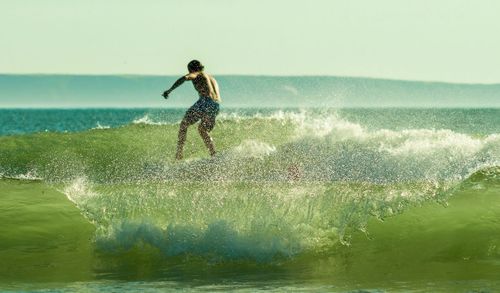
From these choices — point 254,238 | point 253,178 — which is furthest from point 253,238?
point 253,178

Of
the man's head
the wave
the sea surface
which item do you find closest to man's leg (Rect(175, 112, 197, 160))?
the wave

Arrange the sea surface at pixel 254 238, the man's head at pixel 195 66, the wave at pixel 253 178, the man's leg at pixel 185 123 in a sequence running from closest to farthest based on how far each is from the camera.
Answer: the sea surface at pixel 254 238 → the wave at pixel 253 178 → the man's head at pixel 195 66 → the man's leg at pixel 185 123

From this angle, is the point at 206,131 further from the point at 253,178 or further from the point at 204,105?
the point at 253,178

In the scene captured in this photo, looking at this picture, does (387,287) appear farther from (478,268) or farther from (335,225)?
(335,225)

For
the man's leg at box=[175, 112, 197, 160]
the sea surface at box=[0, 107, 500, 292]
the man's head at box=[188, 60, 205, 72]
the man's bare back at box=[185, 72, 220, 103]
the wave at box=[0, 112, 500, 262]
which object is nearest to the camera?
the sea surface at box=[0, 107, 500, 292]

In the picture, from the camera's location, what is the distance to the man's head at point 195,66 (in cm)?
1739

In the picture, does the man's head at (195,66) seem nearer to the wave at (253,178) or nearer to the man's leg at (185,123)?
the man's leg at (185,123)

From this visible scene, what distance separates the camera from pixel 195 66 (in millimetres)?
17453

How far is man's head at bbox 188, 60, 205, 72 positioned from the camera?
17.4 meters

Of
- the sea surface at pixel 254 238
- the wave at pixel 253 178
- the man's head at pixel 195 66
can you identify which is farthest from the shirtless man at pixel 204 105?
the sea surface at pixel 254 238

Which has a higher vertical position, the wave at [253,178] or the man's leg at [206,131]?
the man's leg at [206,131]

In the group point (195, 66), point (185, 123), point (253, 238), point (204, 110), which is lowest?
point (253, 238)

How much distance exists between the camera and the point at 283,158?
20609 millimetres

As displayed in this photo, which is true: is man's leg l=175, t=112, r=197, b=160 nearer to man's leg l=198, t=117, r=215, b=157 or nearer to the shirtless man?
the shirtless man
